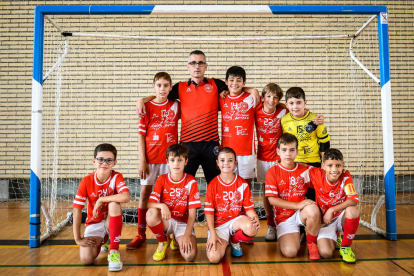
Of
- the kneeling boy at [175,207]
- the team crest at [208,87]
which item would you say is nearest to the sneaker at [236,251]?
the kneeling boy at [175,207]

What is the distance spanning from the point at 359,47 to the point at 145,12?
5239mm

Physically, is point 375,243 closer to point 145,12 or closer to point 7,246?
point 145,12

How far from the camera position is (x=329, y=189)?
10.5 ft

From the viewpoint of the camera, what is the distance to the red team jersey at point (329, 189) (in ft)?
10.5

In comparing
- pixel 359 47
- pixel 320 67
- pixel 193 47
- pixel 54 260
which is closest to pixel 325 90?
pixel 320 67

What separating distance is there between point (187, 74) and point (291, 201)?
449 cm

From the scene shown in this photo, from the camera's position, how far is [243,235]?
3043mm

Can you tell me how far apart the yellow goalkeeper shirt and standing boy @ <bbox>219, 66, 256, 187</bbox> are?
0.49 metres

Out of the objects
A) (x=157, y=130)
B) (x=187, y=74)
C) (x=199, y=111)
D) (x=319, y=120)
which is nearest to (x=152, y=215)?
(x=157, y=130)

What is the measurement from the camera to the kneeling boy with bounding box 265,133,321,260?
3088 millimetres

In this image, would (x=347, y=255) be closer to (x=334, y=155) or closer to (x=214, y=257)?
(x=334, y=155)

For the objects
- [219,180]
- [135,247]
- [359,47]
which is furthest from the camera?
[359,47]

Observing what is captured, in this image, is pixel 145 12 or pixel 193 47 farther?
pixel 193 47

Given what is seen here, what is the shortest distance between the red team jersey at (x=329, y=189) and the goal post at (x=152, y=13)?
0.92 metres
